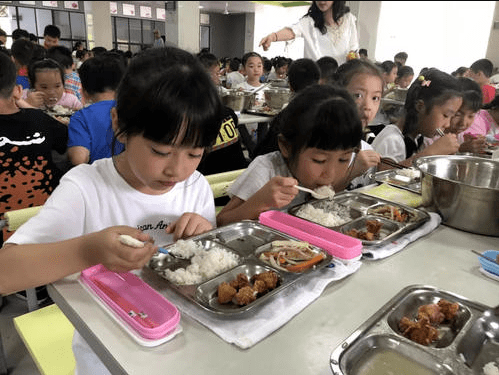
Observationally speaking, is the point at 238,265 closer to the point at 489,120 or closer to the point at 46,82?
the point at 46,82

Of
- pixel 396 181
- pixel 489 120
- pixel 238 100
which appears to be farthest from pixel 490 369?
pixel 489 120

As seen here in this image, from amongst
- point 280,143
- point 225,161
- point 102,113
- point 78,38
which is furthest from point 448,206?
point 78,38

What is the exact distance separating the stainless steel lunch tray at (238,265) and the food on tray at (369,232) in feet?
0.80

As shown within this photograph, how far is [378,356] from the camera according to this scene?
2.66 ft

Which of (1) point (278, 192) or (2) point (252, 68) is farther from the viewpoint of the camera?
(2) point (252, 68)

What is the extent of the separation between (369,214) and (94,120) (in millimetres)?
1770

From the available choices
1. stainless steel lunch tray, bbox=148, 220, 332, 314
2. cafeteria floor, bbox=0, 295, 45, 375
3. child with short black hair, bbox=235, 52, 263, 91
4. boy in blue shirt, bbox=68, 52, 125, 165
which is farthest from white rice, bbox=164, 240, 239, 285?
child with short black hair, bbox=235, 52, 263, 91

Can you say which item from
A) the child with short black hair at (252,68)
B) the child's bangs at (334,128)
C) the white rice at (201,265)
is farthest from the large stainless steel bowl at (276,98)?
the white rice at (201,265)

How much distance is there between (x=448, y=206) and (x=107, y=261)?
118cm

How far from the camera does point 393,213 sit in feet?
4.87

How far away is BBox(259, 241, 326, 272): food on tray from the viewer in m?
1.03

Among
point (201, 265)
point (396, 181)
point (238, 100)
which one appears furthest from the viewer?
point (238, 100)

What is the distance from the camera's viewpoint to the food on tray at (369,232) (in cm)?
129

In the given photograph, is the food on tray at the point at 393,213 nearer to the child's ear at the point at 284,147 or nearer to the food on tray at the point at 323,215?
the food on tray at the point at 323,215
